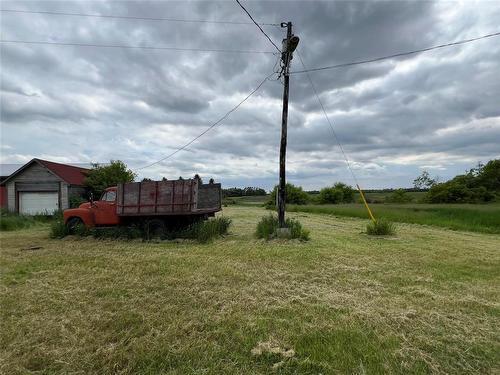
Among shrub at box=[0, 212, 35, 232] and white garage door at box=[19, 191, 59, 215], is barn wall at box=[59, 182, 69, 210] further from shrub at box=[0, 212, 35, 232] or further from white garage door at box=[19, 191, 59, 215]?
shrub at box=[0, 212, 35, 232]

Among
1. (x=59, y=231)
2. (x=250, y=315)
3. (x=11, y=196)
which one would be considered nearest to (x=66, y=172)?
(x=11, y=196)

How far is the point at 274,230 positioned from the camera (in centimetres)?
1188

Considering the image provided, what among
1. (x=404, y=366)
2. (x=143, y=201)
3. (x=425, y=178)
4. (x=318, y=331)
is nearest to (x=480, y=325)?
(x=404, y=366)

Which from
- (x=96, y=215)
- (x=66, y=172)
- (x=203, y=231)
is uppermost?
(x=66, y=172)

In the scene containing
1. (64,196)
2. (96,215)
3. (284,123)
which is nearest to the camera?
(284,123)

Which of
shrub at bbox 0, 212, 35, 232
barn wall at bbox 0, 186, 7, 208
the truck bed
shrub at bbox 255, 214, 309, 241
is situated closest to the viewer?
shrub at bbox 255, 214, 309, 241

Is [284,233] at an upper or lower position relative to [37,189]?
lower

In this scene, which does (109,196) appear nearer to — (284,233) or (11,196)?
(284,233)

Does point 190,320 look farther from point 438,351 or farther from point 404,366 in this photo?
point 438,351

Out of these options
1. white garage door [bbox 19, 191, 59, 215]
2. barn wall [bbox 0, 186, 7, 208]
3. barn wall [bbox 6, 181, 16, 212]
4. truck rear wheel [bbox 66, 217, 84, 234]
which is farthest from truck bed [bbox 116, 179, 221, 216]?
barn wall [bbox 0, 186, 7, 208]

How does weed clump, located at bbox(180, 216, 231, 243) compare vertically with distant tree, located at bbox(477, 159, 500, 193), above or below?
below

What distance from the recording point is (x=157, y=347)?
140 inches

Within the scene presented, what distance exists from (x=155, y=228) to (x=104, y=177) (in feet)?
58.4

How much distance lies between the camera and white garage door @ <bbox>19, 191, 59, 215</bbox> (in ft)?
84.0
